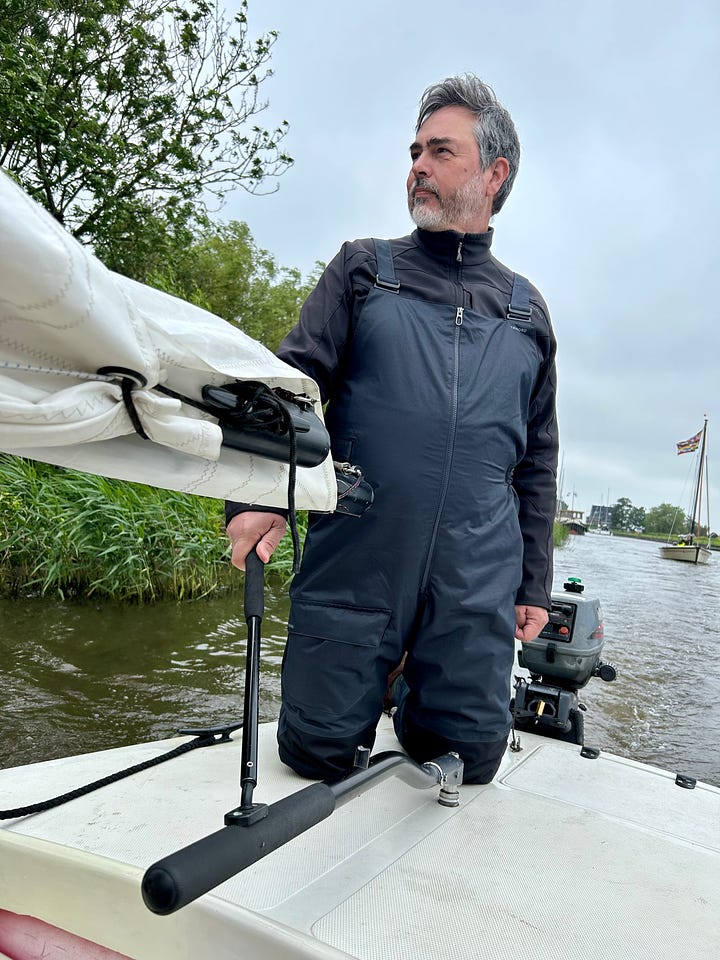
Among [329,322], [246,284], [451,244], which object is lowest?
[329,322]

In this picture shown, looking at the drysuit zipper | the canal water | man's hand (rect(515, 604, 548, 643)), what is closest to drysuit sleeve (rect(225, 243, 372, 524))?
the drysuit zipper

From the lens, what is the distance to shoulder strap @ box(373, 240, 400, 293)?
1.74 metres

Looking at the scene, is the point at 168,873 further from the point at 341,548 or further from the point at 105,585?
the point at 105,585

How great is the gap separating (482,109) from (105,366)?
1.50m

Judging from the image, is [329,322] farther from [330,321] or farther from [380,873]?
[380,873]

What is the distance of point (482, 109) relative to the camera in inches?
74.3

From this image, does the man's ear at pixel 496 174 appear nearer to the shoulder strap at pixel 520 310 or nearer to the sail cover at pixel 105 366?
the shoulder strap at pixel 520 310

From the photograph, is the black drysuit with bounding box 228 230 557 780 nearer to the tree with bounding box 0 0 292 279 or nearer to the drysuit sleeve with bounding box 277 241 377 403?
the drysuit sleeve with bounding box 277 241 377 403

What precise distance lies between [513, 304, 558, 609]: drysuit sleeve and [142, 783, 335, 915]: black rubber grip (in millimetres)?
1079

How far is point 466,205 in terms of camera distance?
1.87 m

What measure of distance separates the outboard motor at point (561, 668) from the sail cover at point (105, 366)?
1.70 metres

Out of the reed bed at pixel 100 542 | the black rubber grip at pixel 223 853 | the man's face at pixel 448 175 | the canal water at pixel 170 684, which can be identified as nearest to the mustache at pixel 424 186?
the man's face at pixel 448 175

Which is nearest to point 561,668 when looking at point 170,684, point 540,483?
point 540,483

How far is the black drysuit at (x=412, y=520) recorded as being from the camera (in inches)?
64.4
